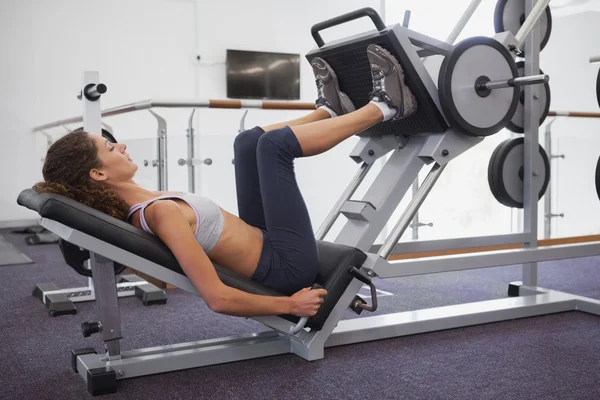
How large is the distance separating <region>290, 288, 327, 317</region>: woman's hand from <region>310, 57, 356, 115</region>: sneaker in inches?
30.4

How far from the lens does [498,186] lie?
9.65ft

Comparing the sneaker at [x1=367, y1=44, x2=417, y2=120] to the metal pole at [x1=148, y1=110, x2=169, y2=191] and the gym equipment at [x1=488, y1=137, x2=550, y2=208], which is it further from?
the metal pole at [x1=148, y1=110, x2=169, y2=191]

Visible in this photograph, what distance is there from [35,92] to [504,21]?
4.90 meters

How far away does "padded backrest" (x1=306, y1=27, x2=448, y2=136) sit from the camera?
7.14ft

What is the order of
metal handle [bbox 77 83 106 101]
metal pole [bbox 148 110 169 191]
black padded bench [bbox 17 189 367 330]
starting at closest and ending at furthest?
black padded bench [bbox 17 189 367 330]
metal handle [bbox 77 83 106 101]
metal pole [bbox 148 110 169 191]

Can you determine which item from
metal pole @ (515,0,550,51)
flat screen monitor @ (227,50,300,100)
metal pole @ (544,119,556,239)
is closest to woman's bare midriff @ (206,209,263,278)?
metal pole @ (515,0,550,51)

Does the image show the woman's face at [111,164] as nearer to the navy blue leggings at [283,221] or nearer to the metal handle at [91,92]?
the navy blue leggings at [283,221]

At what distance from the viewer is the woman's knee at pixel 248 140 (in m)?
2.14

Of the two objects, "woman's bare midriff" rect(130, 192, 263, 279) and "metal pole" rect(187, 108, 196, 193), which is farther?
"metal pole" rect(187, 108, 196, 193)

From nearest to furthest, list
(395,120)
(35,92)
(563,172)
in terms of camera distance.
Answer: (395,120) → (563,172) → (35,92)

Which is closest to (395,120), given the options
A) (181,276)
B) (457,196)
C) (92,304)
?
(181,276)

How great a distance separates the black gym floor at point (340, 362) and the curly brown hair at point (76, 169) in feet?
1.90

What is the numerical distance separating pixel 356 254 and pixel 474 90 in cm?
76

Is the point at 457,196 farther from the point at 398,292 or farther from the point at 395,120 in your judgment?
the point at 395,120
